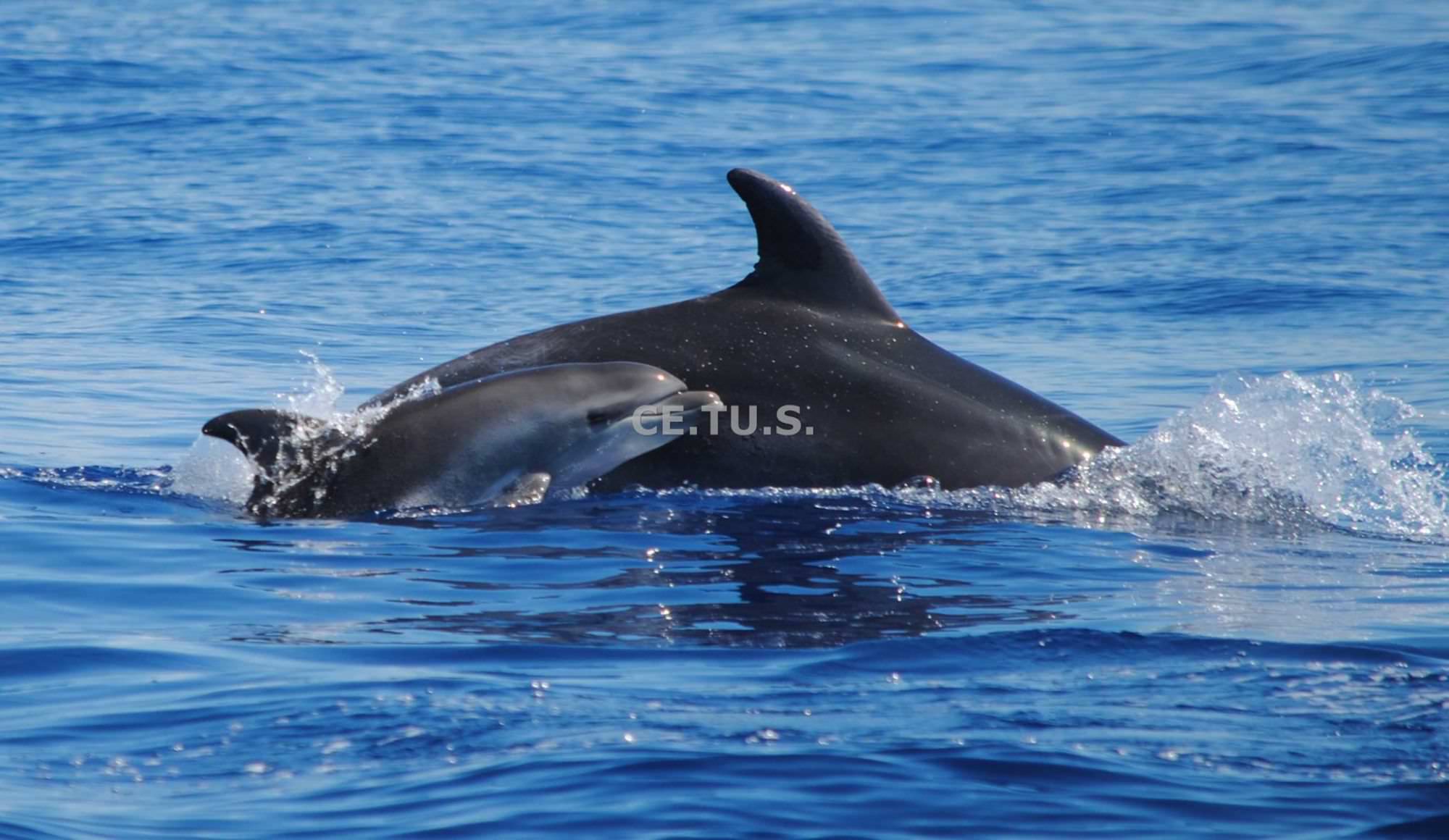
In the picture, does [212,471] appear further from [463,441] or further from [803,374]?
[803,374]

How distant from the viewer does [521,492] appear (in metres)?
10.6

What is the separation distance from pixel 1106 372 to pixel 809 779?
47.9 ft

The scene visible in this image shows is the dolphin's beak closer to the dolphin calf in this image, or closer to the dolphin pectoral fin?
the dolphin calf

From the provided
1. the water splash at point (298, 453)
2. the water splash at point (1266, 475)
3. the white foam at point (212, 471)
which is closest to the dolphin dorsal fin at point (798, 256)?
the water splash at point (1266, 475)

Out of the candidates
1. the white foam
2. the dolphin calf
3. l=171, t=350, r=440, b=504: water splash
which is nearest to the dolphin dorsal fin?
the dolphin calf

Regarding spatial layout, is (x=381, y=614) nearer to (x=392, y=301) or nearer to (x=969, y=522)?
(x=969, y=522)

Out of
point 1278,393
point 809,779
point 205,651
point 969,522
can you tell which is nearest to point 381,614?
point 205,651

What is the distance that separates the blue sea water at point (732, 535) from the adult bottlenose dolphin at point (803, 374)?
232 millimetres

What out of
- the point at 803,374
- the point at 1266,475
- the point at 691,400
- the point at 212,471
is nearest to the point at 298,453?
the point at 212,471

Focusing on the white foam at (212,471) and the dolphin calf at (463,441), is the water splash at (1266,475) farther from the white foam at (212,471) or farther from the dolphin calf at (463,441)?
the white foam at (212,471)

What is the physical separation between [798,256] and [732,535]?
2.14 metres

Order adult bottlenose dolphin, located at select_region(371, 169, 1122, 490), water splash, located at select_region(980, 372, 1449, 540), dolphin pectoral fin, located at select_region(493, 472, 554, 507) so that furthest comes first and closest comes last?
water splash, located at select_region(980, 372, 1449, 540)
adult bottlenose dolphin, located at select_region(371, 169, 1122, 490)
dolphin pectoral fin, located at select_region(493, 472, 554, 507)

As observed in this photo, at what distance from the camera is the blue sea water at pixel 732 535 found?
5.77m

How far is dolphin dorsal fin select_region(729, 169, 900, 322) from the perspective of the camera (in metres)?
11.2
